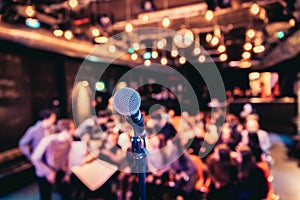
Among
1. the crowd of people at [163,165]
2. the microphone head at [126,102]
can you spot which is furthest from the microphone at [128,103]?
the crowd of people at [163,165]

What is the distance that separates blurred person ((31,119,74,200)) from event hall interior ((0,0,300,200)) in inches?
0.6

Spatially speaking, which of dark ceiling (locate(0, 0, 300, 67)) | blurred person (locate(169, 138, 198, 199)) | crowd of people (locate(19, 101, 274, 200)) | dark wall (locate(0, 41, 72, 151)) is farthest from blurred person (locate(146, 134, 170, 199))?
dark wall (locate(0, 41, 72, 151))

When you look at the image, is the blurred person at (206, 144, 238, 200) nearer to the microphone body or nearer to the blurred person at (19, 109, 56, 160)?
the blurred person at (19, 109, 56, 160)

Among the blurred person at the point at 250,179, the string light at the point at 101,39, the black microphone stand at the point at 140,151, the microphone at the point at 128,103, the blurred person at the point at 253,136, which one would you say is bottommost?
the blurred person at the point at 250,179

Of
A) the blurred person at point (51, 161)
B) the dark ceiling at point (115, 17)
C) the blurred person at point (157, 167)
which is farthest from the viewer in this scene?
the dark ceiling at point (115, 17)

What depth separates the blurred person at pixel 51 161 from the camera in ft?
12.0

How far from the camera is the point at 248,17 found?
24.6ft

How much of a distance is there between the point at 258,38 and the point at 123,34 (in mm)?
4468

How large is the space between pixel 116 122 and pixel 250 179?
3.09 metres

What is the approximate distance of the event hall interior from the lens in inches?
146

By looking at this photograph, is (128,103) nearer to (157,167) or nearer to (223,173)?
(157,167)

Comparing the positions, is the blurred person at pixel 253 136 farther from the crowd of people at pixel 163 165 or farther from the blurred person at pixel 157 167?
the blurred person at pixel 157 167

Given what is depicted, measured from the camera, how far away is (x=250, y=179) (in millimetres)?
3701

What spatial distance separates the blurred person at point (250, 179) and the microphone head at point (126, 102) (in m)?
3.16
